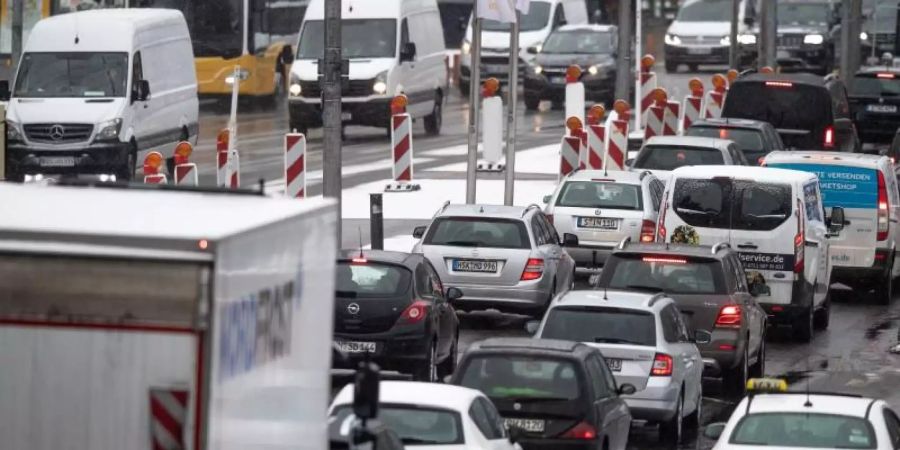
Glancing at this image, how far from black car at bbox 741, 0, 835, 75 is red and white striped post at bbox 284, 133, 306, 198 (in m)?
36.6

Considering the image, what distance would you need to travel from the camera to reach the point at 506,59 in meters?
52.7

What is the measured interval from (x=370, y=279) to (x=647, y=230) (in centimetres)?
798

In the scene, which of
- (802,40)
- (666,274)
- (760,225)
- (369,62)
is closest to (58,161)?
(369,62)

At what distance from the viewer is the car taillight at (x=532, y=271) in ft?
76.6

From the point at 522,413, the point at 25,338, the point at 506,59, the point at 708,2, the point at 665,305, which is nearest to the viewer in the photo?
the point at 25,338

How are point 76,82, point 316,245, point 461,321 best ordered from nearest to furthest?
1. point 316,245
2. point 461,321
3. point 76,82

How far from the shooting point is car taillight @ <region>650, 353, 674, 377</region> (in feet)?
57.5

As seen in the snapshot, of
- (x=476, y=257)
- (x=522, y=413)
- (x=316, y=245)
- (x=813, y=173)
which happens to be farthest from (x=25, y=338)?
(x=813, y=173)

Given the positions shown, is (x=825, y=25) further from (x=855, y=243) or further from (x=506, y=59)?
(x=855, y=243)

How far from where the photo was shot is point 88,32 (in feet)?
110

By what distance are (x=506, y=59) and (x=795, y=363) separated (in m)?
30.7

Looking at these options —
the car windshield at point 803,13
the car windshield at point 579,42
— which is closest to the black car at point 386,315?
the car windshield at point 579,42

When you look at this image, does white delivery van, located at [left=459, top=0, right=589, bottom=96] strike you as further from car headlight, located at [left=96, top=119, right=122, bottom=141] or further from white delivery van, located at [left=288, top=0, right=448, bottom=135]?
car headlight, located at [left=96, top=119, right=122, bottom=141]

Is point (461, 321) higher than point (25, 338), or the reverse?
point (25, 338)
